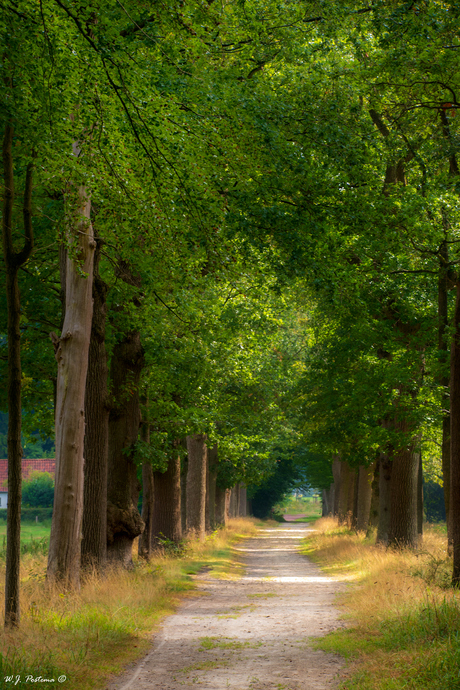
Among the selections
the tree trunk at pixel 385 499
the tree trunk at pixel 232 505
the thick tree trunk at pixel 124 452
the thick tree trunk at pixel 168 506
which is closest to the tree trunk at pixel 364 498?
the tree trunk at pixel 385 499

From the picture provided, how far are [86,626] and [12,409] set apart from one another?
9.32 feet

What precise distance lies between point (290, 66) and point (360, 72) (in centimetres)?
194

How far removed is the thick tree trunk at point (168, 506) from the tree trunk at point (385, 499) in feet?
20.8

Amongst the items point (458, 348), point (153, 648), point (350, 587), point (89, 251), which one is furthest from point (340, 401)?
point (153, 648)

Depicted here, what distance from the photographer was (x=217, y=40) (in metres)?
11.3

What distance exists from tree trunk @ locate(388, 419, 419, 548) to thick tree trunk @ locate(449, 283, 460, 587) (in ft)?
23.2

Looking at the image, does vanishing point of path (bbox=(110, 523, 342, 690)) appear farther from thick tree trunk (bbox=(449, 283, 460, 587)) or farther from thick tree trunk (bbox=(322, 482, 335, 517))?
thick tree trunk (bbox=(322, 482, 335, 517))

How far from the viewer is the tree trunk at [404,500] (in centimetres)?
1816

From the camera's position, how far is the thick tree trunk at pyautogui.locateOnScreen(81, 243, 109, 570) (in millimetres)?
12781

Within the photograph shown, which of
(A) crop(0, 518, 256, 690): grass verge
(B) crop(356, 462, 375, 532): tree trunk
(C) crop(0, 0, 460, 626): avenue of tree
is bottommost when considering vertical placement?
(B) crop(356, 462, 375, 532): tree trunk

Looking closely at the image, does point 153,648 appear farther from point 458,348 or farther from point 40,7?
point 40,7

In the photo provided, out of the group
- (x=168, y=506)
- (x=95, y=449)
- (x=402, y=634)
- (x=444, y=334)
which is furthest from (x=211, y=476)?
(x=402, y=634)

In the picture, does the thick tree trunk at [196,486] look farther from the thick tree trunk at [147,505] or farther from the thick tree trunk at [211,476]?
the thick tree trunk at [211,476]

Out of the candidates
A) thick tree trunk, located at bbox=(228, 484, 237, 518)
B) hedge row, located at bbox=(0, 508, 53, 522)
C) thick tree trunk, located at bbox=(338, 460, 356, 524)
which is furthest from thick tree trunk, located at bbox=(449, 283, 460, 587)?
hedge row, located at bbox=(0, 508, 53, 522)
